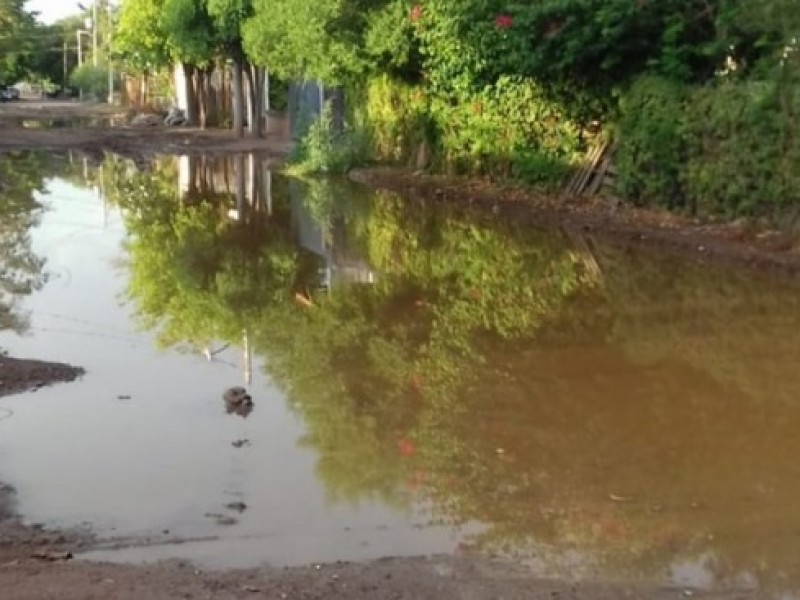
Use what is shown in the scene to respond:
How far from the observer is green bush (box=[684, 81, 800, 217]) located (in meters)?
17.1

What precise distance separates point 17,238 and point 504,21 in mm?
9093

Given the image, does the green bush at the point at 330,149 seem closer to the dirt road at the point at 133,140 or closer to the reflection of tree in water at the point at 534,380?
the dirt road at the point at 133,140

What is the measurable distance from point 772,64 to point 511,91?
7.72m

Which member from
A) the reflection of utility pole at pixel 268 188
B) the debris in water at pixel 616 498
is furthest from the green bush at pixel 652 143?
the debris in water at pixel 616 498

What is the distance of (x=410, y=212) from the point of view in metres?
23.5

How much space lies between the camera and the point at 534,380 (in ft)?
34.9

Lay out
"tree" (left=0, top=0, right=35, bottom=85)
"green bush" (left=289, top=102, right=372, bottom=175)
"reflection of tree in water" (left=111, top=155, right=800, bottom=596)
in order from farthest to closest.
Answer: "tree" (left=0, top=0, right=35, bottom=85), "green bush" (left=289, top=102, right=372, bottom=175), "reflection of tree in water" (left=111, top=155, right=800, bottom=596)

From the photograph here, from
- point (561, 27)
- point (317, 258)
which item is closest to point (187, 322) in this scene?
point (317, 258)

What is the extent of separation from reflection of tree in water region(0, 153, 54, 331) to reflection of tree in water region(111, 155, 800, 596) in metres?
1.46

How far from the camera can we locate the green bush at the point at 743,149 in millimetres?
17062

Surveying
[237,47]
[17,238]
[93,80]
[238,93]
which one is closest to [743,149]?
[17,238]

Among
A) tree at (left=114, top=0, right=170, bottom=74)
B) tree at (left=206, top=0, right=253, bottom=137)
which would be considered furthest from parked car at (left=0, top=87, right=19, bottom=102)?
tree at (left=206, top=0, right=253, bottom=137)

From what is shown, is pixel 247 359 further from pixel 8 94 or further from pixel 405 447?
pixel 8 94

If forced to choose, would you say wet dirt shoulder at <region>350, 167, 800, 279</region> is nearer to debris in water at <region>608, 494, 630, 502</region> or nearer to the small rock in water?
debris in water at <region>608, 494, 630, 502</region>
